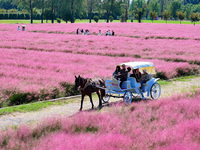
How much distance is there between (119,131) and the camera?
26.0 ft

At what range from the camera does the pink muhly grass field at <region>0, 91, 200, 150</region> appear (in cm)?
674

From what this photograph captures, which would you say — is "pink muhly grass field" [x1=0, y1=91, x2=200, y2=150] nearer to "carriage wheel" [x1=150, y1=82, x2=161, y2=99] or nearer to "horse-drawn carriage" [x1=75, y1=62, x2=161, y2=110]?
"horse-drawn carriage" [x1=75, y1=62, x2=161, y2=110]

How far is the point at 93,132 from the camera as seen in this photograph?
803 centimetres

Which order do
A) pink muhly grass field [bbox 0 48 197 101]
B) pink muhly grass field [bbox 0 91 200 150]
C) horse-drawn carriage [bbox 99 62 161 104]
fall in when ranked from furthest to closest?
pink muhly grass field [bbox 0 48 197 101]
horse-drawn carriage [bbox 99 62 161 104]
pink muhly grass field [bbox 0 91 200 150]

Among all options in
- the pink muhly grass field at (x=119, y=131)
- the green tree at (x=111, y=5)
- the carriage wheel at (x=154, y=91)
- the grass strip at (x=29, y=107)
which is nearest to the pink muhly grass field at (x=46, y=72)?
the grass strip at (x=29, y=107)

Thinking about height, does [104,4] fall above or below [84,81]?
above

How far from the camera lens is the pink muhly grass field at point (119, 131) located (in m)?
6.74

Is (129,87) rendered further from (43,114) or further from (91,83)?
(43,114)

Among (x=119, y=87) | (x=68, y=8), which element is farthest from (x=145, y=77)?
(x=68, y=8)

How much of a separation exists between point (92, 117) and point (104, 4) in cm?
12630

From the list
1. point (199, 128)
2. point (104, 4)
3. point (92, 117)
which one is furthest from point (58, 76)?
point (104, 4)

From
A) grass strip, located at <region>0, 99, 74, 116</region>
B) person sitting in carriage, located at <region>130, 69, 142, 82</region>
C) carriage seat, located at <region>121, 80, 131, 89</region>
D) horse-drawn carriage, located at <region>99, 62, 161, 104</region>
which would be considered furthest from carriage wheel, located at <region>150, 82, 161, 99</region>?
grass strip, located at <region>0, 99, 74, 116</region>

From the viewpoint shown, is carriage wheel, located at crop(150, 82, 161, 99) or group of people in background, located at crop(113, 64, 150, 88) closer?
group of people in background, located at crop(113, 64, 150, 88)

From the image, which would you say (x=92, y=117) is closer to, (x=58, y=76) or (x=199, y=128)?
(x=199, y=128)
